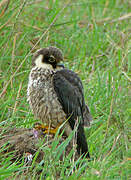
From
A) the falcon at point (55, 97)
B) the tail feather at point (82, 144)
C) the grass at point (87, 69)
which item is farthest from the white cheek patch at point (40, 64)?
the tail feather at point (82, 144)

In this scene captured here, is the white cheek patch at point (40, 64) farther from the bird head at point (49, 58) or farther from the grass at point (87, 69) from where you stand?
the grass at point (87, 69)

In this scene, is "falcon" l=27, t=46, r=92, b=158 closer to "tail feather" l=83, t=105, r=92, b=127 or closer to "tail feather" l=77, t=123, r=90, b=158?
"tail feather" l=83, t=105, r=92, b=127

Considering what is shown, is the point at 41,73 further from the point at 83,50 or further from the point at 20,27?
the point at 83,50

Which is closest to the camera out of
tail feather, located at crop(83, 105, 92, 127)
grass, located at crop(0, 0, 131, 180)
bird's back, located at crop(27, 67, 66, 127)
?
grass, located at crop(0, 0, 131, 180)

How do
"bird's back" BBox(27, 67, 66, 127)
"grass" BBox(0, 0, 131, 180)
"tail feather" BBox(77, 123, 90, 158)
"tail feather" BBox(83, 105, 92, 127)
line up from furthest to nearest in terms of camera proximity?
"tail feather" BBox(83, 105, 92, 127), "bird's back" BBox(27, 67, 66, 127), "tail feather" BBox(77, 123, 90, 158), "grass" BBox(0, 0, 131, 180)

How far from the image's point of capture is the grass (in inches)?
127

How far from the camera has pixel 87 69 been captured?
18.7ft

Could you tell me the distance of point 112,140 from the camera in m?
3.84

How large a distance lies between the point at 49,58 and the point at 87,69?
5.15 ft

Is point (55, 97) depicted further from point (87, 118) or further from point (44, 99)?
point (87, 118)

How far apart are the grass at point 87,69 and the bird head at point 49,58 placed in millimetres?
136

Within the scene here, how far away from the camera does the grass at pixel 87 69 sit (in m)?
3.23

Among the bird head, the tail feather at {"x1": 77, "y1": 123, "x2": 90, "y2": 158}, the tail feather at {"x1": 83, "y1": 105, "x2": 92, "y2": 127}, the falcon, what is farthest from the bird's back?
the tail feather at {"x1": 77, "y1": 123, "x2": 90, "y2": 158}

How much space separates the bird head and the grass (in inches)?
5.4
